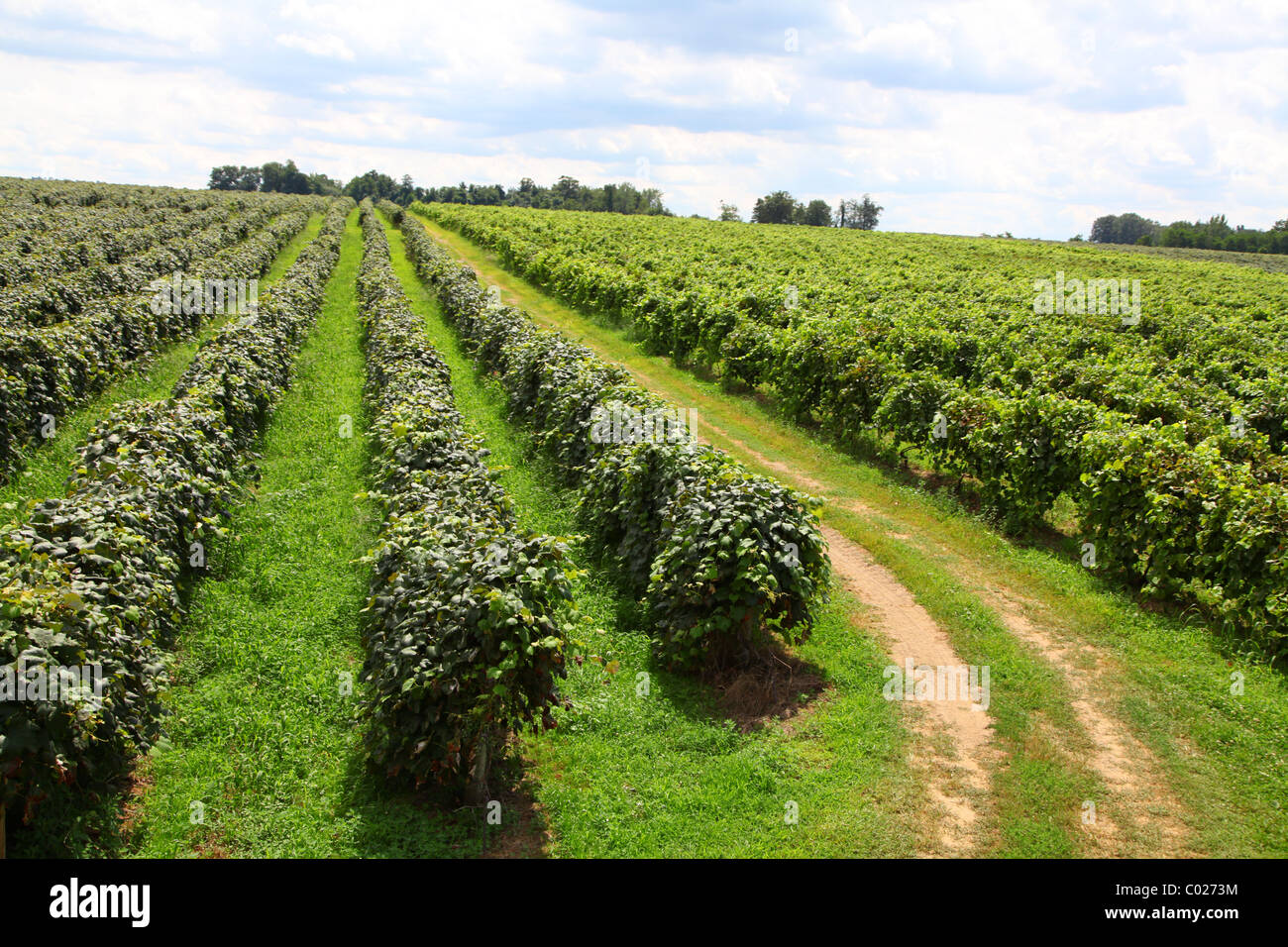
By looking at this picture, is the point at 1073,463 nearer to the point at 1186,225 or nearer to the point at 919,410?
the point at 919,410

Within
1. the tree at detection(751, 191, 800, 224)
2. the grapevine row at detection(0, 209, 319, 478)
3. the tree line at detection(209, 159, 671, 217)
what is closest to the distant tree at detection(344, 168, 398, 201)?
the tree line at detection(209, 159, 671, 217)

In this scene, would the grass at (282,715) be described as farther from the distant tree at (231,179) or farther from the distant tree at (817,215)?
the distant tree at (231,179)

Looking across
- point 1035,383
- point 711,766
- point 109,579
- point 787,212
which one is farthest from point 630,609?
point 787,212

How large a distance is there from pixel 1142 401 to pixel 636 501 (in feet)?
32.2

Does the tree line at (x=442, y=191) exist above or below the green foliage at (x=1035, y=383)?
above

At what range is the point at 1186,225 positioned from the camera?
119750 millimetres

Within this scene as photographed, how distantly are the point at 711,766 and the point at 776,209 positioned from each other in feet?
404

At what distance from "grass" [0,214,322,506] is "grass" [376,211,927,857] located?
301 inches

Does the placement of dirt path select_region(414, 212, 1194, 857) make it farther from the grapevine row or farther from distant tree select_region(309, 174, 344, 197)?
distant tree select_region(309, 174, 344, 197)

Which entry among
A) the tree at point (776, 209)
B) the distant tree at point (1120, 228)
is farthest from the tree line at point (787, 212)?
the distant tree at point (1120, 228)

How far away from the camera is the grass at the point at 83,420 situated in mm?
12172

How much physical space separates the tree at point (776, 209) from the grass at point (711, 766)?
119659mm

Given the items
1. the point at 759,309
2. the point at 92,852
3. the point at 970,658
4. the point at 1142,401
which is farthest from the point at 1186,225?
the point at 92,852
